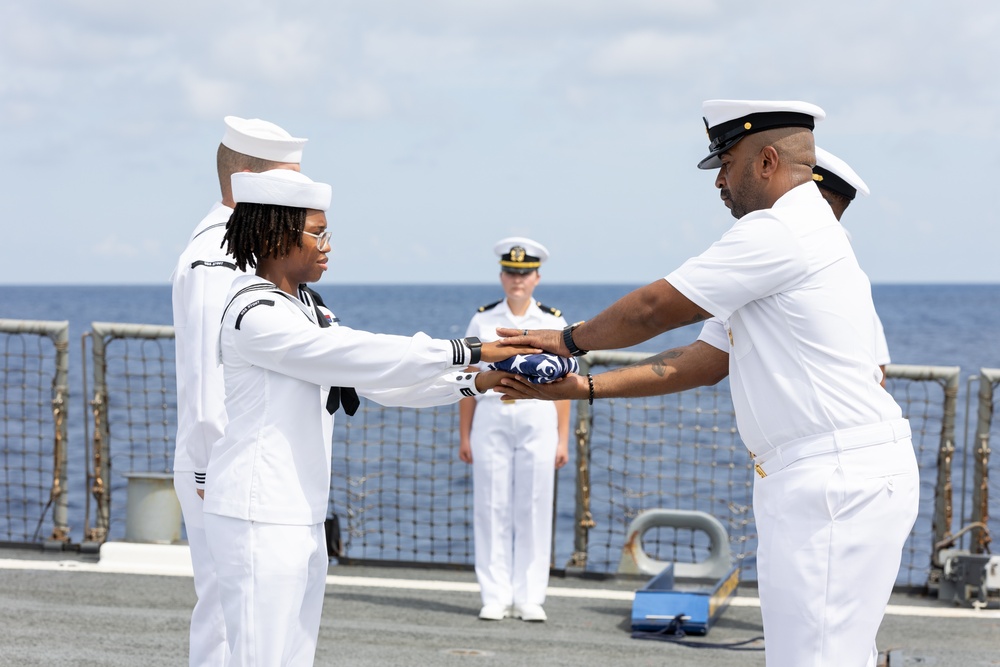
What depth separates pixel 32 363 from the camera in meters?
37.3

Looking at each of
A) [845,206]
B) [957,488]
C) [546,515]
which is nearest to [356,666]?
[546,515]

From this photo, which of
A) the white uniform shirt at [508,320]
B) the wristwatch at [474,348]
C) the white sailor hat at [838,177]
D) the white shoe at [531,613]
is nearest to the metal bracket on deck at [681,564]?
the white shoe at [531,613]

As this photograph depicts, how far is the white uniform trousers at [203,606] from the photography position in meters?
3.98

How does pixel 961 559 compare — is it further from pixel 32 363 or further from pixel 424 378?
pixel 32 363

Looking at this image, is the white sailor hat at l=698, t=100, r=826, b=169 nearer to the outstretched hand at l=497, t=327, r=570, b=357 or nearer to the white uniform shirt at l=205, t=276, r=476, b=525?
the outstretched hand at l=497, t=327, r=570, b=357

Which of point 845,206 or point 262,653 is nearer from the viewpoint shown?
point 262,653

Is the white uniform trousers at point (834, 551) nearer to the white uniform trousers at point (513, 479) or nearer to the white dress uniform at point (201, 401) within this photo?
the white dress uniform at point (201, 401)

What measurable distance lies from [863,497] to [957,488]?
16443 mm

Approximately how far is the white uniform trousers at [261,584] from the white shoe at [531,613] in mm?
3524

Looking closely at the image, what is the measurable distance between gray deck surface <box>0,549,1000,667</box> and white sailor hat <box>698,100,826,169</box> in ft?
9.52

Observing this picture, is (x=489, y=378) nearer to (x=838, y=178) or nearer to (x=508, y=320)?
(x=838, y=178)

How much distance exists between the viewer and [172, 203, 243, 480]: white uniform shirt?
3938mm

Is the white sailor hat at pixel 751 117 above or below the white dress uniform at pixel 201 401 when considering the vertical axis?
above

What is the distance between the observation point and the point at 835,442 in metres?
3.25
